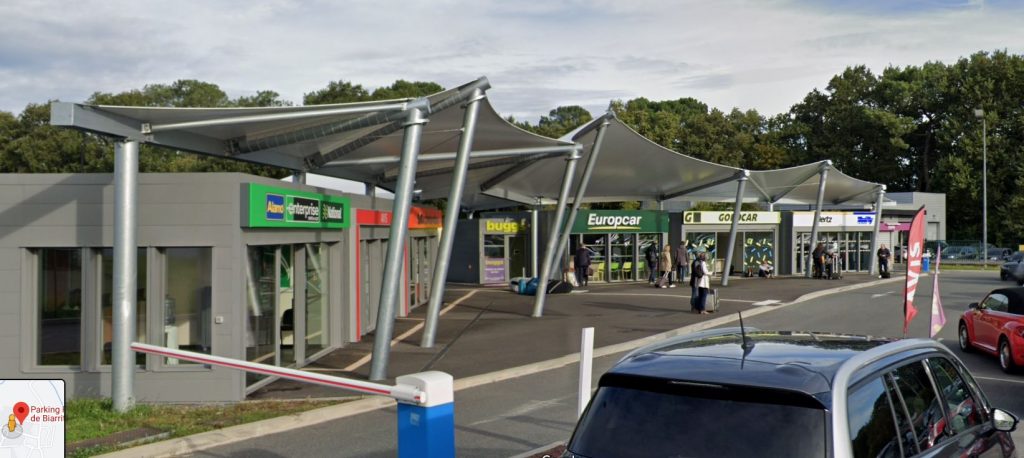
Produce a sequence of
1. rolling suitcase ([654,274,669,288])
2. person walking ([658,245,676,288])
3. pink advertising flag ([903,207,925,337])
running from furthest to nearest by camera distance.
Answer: rolling suitcase ([654,274,669,288]), person walking ([658,245,676,288]), pink advertising flag ([903,207,925,337])

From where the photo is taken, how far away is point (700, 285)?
2302cm

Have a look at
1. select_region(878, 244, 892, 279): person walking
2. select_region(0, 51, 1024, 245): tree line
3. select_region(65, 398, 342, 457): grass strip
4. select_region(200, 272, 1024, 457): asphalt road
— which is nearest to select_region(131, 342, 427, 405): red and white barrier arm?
select_region(65, 398, 342, 457): grass strip

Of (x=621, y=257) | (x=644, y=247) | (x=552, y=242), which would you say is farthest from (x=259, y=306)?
(x=644, y=247)

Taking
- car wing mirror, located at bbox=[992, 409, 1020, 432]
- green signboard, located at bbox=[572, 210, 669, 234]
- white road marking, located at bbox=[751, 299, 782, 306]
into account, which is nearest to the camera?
car wing mirror, located at bbox=[992, 409, 1020, 432]

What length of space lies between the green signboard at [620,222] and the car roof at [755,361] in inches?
1205

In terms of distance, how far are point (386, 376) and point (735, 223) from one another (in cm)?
2407

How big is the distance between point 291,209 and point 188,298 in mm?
2337

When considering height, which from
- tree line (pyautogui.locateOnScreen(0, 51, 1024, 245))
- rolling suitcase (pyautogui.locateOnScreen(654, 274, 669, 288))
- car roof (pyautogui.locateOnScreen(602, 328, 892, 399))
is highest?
tree line (pyautogui.locateOnScreen(0, 51, 1024, 245))

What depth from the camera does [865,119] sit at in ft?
235

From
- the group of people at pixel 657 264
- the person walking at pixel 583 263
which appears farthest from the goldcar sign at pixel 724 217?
the person walking at pixel 583 263

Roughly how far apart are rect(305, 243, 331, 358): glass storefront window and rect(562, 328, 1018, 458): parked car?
11.9 meters

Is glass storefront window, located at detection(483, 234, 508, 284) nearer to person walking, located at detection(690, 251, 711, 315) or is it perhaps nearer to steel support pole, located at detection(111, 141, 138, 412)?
person walking, located at detection(690, 251, 711, 315)

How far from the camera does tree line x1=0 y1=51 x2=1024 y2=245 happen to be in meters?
57.7

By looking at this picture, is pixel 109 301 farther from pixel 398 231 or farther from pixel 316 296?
pixel 316 296
